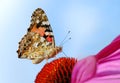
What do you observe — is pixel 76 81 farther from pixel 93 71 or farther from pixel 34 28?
pixel 34 28

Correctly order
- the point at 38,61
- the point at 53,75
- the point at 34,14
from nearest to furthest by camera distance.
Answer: the point at 53,75 → the point at 38,61 → the point at 34,14

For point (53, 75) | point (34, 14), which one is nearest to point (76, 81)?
point (53, 75)

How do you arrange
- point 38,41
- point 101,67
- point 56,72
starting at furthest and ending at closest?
point 38,41 → point 56,72 → point 101,67

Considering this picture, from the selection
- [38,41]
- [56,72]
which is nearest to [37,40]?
[38,41]

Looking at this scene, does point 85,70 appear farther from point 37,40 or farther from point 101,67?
point 37,40

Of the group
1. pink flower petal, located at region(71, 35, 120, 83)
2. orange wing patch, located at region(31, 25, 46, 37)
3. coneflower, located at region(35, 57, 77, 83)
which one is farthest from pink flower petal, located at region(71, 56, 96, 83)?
A: orange wing patch, located at region(31, 25, 46, 37)
